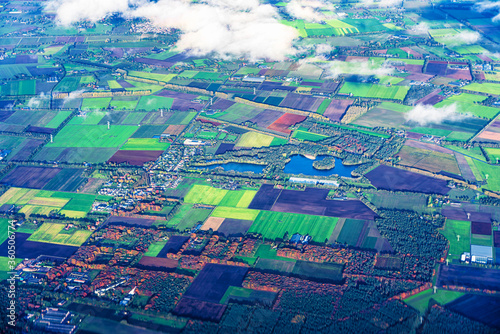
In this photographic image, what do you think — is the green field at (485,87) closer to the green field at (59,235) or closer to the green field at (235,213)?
the green field at (235,213)

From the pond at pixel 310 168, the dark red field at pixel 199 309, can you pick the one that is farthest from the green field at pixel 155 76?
the dark red field at pixel 199 309

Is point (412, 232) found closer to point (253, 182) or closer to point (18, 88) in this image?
point (253, 182)

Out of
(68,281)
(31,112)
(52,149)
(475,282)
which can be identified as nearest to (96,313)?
(68,281)

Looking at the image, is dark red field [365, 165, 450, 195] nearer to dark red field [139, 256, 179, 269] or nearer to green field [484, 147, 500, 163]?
green field [484, 147, 500, 163]

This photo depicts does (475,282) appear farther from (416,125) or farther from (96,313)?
(416,125)

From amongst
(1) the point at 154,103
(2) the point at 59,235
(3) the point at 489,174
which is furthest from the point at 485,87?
(2) the point at 59,235

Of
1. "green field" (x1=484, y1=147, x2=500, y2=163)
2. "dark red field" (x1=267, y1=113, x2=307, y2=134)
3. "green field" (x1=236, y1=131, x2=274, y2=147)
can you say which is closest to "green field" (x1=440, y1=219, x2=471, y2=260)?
"green field" (x1=484, y1=147, x2=500, y2=163)
